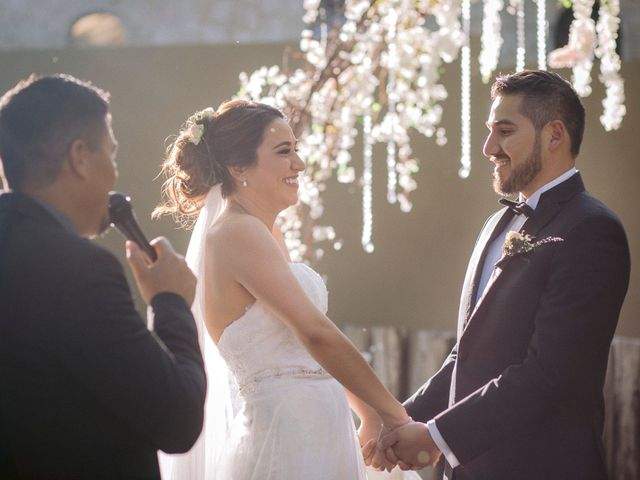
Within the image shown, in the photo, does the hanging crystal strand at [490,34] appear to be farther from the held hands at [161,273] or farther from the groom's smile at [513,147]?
the held hands at [161,273]

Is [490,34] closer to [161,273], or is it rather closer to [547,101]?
[547,101]

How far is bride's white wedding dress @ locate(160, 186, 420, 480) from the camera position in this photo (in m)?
3.31

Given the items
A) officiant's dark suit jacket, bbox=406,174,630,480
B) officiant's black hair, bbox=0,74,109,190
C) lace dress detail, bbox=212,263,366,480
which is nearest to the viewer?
officiant's black hair, bbox=0,74,109,190

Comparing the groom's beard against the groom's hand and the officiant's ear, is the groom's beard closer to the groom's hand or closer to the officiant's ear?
the groom's hand

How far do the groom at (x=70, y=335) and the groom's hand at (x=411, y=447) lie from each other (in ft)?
3.82

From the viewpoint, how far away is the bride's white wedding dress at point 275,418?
331 centimetres

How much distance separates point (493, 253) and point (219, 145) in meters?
0.96

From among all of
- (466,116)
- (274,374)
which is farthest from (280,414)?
(466,116)

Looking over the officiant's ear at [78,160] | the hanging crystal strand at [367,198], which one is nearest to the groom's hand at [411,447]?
the officiant's ear at [78,160]

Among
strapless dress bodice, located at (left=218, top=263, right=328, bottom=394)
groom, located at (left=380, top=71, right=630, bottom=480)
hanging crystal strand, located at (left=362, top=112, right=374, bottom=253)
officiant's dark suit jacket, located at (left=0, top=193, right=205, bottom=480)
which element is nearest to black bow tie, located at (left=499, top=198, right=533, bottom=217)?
groom, located at (left=380, top=71, right=630, bottom=480)

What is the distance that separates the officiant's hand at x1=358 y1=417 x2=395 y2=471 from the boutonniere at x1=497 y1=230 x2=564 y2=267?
2.39 feet

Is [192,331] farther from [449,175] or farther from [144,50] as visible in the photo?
[144,50]

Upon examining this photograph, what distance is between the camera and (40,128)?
217 centimetres

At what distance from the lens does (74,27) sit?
10016 millimetres
